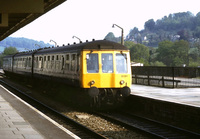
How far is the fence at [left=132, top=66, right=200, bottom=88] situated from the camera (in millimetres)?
21859

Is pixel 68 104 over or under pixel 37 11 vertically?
under

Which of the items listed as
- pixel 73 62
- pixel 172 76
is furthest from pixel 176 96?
pixel 172 76

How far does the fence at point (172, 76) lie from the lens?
21.9m

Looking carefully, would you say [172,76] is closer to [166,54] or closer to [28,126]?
[28,126]

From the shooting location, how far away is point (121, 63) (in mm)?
16109

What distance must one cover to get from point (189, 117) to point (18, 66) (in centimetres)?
2720

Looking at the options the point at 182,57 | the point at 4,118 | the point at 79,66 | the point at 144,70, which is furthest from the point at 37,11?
the point at 182,57

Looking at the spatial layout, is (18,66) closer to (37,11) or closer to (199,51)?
(37,11)

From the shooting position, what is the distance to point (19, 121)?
10.2 m

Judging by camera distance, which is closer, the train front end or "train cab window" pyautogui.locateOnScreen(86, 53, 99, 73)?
the train front end

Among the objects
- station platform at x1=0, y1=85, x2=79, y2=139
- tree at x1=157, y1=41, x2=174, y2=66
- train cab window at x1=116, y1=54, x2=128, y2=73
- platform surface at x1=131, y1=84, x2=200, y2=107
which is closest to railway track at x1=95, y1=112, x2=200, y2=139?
platform surface at x1=131, y1=84, x2=200, y2=107

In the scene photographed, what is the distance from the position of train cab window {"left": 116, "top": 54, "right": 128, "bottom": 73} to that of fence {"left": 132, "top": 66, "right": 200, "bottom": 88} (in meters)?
6.61

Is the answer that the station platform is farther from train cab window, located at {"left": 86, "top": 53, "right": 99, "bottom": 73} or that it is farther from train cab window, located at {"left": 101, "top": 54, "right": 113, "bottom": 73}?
train cab window, located at {"left": 101, "top": 54, "right": 113, "bottom": 73}

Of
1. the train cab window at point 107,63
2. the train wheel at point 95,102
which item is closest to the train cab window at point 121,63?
the train cab window at point 107,63
